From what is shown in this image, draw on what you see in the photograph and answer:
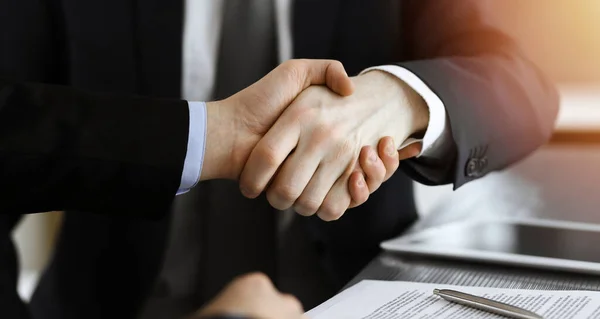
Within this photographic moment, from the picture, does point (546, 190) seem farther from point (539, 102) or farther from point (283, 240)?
point (283, 240)

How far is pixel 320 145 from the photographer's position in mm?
764

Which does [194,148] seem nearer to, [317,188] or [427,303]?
[317,188]

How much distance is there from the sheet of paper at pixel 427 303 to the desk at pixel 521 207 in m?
0.05

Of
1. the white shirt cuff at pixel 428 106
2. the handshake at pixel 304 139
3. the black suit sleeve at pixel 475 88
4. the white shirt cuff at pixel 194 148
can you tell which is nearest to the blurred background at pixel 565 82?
the black suit sleeve at pixel 475 88

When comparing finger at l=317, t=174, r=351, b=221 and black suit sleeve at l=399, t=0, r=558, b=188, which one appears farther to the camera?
black suit sleeve at l=399, t=0, r=558, b=188

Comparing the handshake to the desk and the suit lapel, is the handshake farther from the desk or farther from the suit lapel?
the suit lapel

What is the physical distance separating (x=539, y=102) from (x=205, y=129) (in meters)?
0.55

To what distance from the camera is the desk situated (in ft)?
2.33

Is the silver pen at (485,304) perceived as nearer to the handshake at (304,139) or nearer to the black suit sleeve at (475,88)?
the handshake at (304,139)

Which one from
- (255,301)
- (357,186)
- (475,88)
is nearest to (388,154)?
(357,186)

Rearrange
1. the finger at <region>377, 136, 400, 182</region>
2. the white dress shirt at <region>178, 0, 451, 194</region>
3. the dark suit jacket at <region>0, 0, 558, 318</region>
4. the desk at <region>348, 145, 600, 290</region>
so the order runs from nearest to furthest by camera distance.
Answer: the desk at <region>348, 145, 600, 290</region> < the finger at <region>377, 136, 400, 182</region> < the dark suit jacket at <region>0, 0, 558, 318</region> < the white dress shirt at <region>178, 0, 451, 194</region>

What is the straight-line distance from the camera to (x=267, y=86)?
2.58 ft

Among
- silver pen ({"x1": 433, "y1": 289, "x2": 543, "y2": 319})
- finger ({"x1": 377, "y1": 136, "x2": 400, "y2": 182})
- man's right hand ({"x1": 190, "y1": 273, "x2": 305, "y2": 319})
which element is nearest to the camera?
man's right hand ({"x1": 190, "y1": 273, "x2": 305, "y2": 319})

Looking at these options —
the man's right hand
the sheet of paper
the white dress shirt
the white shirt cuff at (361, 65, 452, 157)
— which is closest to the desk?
the sheet of paper
